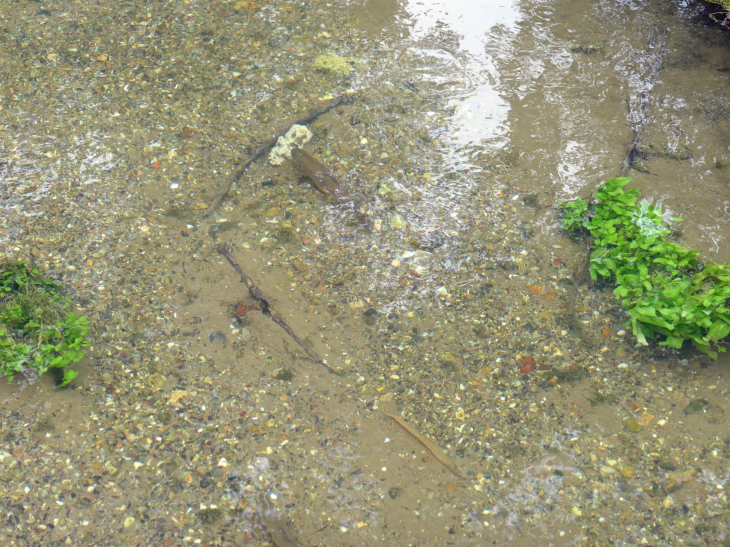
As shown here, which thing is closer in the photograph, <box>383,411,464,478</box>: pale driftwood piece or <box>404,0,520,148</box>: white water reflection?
<box>383,411,464,478</box>: pale driftwood piece

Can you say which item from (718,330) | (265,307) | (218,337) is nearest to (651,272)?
(718,330)

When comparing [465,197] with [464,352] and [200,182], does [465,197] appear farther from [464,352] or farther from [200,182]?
[200,182]

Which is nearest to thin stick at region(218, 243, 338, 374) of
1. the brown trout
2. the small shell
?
the small shell

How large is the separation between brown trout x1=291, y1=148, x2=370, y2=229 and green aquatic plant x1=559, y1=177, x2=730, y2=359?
164 centimetres

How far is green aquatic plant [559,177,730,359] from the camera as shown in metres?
3.29

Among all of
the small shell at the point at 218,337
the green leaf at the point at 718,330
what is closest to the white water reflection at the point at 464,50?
the green leaf at the point at 718,330

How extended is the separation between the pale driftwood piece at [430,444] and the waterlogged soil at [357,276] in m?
0.02

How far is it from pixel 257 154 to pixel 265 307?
5.46 feet

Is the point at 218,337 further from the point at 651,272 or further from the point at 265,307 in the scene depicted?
the point at 651,272

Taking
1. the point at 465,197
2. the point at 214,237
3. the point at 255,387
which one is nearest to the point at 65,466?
the point at 255,387

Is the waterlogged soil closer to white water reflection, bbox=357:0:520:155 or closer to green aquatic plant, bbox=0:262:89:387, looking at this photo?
white water reflection, bbox=357:0:520:155

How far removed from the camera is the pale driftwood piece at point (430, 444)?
3.05 m

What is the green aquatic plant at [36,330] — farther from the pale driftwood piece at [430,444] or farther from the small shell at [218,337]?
the pale driftwood piece at [430,444]

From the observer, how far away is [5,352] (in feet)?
10.5
